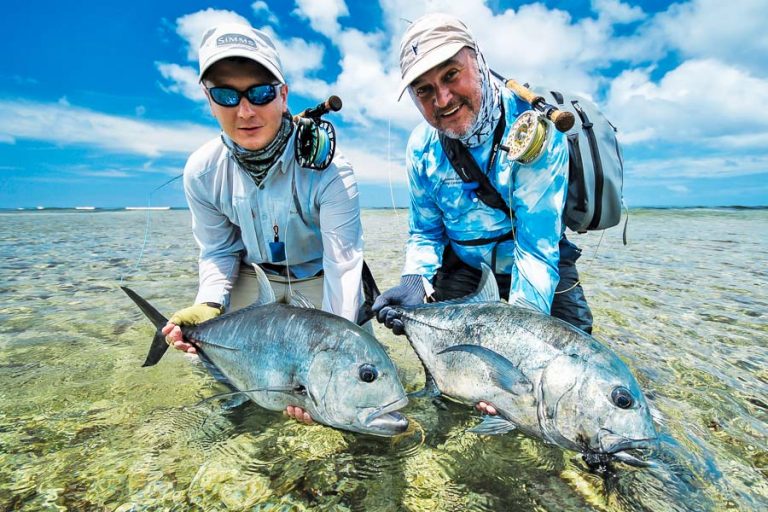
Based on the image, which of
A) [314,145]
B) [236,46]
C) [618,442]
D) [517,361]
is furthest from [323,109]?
[618,442]

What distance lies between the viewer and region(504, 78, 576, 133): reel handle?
2318 mm

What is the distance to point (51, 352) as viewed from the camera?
393cm

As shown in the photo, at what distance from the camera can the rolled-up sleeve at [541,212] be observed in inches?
109

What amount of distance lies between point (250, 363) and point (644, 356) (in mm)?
3350

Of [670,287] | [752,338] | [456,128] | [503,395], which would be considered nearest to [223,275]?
[456,128]

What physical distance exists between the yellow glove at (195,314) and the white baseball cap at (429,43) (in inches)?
71.8

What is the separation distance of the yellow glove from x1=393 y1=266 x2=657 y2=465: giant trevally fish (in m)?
1.39

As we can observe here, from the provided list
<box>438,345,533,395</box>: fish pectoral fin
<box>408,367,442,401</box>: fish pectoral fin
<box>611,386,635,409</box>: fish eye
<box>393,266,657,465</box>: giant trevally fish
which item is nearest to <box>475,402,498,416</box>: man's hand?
<box>393,266,657,465</box>: giant trevally fish

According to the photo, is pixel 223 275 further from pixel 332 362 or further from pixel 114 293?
pixel 114 293

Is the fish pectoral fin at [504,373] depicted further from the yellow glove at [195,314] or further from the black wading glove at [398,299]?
the yellow glove at [195,314]

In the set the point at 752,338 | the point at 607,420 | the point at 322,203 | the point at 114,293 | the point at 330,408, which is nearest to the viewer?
the point at 607,420

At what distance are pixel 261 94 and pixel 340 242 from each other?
1.02 m

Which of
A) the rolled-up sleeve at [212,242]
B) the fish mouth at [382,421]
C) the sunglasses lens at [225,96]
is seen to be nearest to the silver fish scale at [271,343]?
the fish mouth at [382,421]

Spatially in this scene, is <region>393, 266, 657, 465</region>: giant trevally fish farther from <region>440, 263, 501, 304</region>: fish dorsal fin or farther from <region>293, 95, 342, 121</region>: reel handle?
<region>293, 95, 342, 121</region>: reel handle
